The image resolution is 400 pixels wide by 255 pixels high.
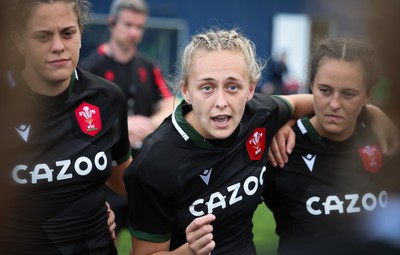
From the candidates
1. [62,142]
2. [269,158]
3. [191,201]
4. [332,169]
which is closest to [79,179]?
[62,142]

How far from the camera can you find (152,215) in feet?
6.38

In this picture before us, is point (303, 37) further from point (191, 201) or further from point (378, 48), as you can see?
point (378, 48)

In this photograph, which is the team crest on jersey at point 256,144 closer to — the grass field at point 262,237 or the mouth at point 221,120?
the mouth at point 221,120

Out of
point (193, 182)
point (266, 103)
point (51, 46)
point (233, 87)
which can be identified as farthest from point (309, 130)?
point (51, 46)

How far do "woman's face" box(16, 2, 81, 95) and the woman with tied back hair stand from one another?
0.43 meters

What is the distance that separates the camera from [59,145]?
2.01 metres

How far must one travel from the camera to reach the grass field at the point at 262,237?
3.76m

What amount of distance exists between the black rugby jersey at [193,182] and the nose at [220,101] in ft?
0.55

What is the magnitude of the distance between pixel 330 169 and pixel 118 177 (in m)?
1.01

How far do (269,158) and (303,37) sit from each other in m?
12.7

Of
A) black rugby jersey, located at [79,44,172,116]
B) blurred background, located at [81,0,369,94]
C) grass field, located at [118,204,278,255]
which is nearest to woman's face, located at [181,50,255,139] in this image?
grass field, located at [118,204,278,255]

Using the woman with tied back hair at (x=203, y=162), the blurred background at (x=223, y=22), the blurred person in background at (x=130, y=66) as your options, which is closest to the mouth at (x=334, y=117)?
the woman with tied back hair at (x=203, y=162)

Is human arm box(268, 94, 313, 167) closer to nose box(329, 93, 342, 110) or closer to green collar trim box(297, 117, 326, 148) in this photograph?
green collar trim box(297, 117, 326, 148)

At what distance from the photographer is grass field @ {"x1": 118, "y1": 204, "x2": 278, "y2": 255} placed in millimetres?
3763
